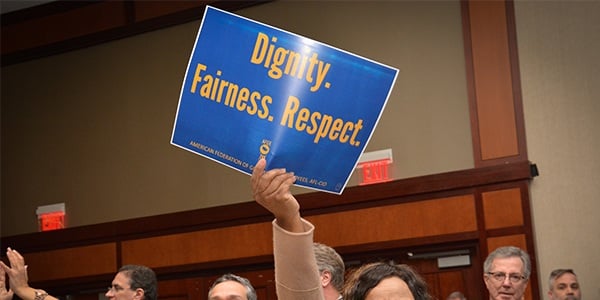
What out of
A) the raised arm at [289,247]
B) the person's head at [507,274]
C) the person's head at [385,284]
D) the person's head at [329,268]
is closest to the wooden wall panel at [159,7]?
the person's head at [507,274]

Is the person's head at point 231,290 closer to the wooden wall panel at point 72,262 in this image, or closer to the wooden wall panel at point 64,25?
the wooden wall panel at point 72,262

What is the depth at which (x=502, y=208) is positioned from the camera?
666 centimetres

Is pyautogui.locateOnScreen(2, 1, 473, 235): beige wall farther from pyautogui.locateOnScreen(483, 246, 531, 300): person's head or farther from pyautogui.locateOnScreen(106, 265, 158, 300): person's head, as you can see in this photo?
pyautogui.locateOnScreen(106, 265, 158, 300): person's head

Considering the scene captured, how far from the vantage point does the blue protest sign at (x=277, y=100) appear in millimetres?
2191

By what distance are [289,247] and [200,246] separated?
5866 mm

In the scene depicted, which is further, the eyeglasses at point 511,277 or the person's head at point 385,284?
the eyeglasses at point 511,277

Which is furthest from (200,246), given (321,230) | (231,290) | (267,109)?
(267,109)

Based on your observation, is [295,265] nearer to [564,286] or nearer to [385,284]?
[385,284]

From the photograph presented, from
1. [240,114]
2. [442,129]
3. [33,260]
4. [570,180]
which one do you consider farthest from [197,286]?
[240,114]

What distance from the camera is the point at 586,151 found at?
654cm

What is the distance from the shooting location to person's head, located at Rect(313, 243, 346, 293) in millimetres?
3355

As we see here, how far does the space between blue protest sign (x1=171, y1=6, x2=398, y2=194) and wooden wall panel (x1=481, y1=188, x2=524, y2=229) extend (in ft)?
14.8

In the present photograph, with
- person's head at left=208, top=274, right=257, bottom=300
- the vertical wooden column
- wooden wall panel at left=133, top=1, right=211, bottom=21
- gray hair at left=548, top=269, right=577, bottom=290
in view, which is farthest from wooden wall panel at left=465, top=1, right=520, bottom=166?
person's head at left=208, top=274, right=257, bottom=300

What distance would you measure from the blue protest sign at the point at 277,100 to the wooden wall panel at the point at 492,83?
4686 millimetres
